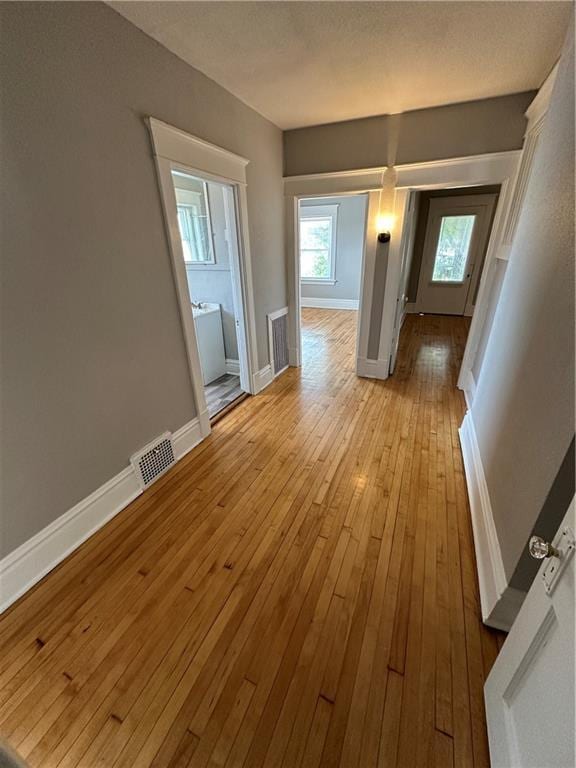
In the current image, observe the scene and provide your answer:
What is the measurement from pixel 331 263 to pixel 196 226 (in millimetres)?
4339

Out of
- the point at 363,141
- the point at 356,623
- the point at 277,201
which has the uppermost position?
the point at 363,141

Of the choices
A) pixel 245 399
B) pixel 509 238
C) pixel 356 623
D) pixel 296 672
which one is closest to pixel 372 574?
pixel 356 623

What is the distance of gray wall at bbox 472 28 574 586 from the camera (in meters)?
1.13

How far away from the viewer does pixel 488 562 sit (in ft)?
4.84

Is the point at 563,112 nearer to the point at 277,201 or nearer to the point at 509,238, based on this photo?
the point at 509,238

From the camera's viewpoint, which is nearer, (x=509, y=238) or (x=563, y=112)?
(x=563, y=112)

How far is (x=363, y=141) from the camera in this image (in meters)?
2.96

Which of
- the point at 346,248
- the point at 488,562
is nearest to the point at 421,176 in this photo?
the point at 488,562

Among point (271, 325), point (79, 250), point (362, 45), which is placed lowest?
point (271, 325)

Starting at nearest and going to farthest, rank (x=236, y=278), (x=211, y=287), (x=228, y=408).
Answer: (x=236, y=278)
(x=228, y=408)
(x=211, y=287)

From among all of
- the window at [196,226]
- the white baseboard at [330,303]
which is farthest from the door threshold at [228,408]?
the white baseboard at [330,303]

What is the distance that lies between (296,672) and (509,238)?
10.8 feet

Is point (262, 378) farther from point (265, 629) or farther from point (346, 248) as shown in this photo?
point (346, 248)

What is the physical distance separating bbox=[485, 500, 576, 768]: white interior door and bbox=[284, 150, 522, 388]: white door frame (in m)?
2.61
